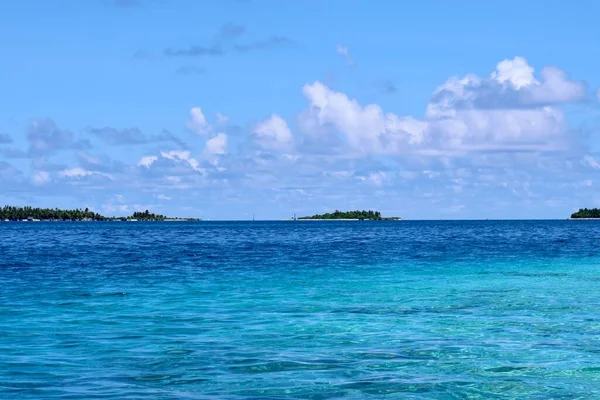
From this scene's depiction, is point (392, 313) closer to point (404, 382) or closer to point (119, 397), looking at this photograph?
point (404, 382)

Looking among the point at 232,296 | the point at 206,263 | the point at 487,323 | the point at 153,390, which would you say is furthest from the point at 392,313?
the point at 206,263

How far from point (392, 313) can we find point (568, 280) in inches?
817

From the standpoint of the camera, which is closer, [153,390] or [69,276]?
[153,390]

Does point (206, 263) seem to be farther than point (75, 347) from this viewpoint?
Yes

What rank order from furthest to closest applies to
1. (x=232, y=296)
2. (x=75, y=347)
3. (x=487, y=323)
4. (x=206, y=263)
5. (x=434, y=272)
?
(x=206, y=263) → (x=434, y=272) → (x=232, y=296) → (x=487, y=323) → (x=75, y=347)

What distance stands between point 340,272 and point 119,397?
124ft

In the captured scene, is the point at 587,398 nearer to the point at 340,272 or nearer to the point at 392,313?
the point at 392,313

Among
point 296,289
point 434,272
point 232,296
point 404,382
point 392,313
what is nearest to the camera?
point 404,382

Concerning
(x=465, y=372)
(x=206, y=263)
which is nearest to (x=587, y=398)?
(x=465, y=372)

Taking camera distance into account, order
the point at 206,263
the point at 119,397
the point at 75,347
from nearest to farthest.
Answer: the point at 119,397, the point at 75,347, the point at 206,263

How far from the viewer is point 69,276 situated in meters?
50.2

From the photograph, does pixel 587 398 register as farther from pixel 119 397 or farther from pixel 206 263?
pixel 206 263

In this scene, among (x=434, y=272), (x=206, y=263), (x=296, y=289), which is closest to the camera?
(x=296, y=289)

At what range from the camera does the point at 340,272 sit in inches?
2138
